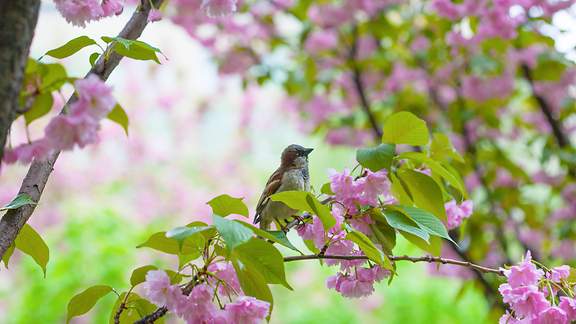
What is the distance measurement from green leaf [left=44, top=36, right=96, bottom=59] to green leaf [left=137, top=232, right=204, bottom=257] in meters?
0.23

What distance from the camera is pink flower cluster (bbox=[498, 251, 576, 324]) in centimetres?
79

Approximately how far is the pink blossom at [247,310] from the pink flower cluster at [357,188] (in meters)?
0.22

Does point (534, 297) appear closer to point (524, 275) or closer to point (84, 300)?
point (524, 275)

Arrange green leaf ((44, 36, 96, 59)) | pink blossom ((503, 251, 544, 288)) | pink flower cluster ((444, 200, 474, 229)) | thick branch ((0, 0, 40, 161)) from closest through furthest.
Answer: thick branch ((0, 0, 40, 161)) → green leaf ((44, 36, 96, 59)) → pink blossom ((503, 251, 544, 288)) → pink flower cluster ((444, 200, 474, 229))

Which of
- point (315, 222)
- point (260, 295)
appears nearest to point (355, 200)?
point (315, 222)

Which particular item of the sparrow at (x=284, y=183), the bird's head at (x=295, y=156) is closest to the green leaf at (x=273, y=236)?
the sparrow at (x=284, y=183)

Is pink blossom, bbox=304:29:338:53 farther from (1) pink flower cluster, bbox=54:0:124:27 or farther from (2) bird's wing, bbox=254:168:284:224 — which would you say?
(1) pink flower cluster, bbox=54:0:124:27

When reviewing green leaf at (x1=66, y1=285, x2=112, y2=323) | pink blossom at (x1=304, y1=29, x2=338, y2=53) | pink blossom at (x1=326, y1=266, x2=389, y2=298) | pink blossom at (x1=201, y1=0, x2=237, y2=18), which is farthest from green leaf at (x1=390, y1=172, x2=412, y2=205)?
pink blossom at (x1=304, y1=29, x2=338, y2=53)

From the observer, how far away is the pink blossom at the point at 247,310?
2.42 feet

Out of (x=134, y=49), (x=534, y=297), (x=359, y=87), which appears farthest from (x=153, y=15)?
(x=359, y=87)

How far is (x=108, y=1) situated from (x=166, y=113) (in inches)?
178

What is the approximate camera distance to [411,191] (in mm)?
957

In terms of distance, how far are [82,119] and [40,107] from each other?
0.38ft

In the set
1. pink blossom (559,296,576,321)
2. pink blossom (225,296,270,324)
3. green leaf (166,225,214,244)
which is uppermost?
green leaf (166,225,214,244)
